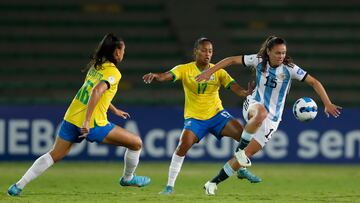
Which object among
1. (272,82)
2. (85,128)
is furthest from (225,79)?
(85,128)

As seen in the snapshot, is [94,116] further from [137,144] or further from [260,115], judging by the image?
[260,115]

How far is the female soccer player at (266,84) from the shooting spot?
391 inches

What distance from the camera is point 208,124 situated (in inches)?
419

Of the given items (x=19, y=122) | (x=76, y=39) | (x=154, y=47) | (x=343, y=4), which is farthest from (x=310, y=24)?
(x=19, y=122)

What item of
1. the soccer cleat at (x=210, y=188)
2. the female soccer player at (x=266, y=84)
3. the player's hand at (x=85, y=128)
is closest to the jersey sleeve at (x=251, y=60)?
the female soccer player at (x=266, y=84)

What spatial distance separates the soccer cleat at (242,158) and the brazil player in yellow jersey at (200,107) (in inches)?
27.6

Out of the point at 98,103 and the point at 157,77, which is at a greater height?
the point at 157,77

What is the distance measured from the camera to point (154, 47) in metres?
19.5

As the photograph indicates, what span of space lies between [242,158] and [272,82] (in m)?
0.88

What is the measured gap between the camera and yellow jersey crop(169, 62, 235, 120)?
10.7 meters

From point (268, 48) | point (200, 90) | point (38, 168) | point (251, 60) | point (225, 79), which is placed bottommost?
point (38, 168)

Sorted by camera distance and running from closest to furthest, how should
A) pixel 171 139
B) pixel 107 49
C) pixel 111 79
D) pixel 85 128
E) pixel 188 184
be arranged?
pixel 85 128
pixel 111 79
pixel 107 49
pixel 188 184
pixel 171 139

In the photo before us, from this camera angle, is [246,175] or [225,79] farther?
[225,79]

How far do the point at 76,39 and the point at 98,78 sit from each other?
10.1 m
